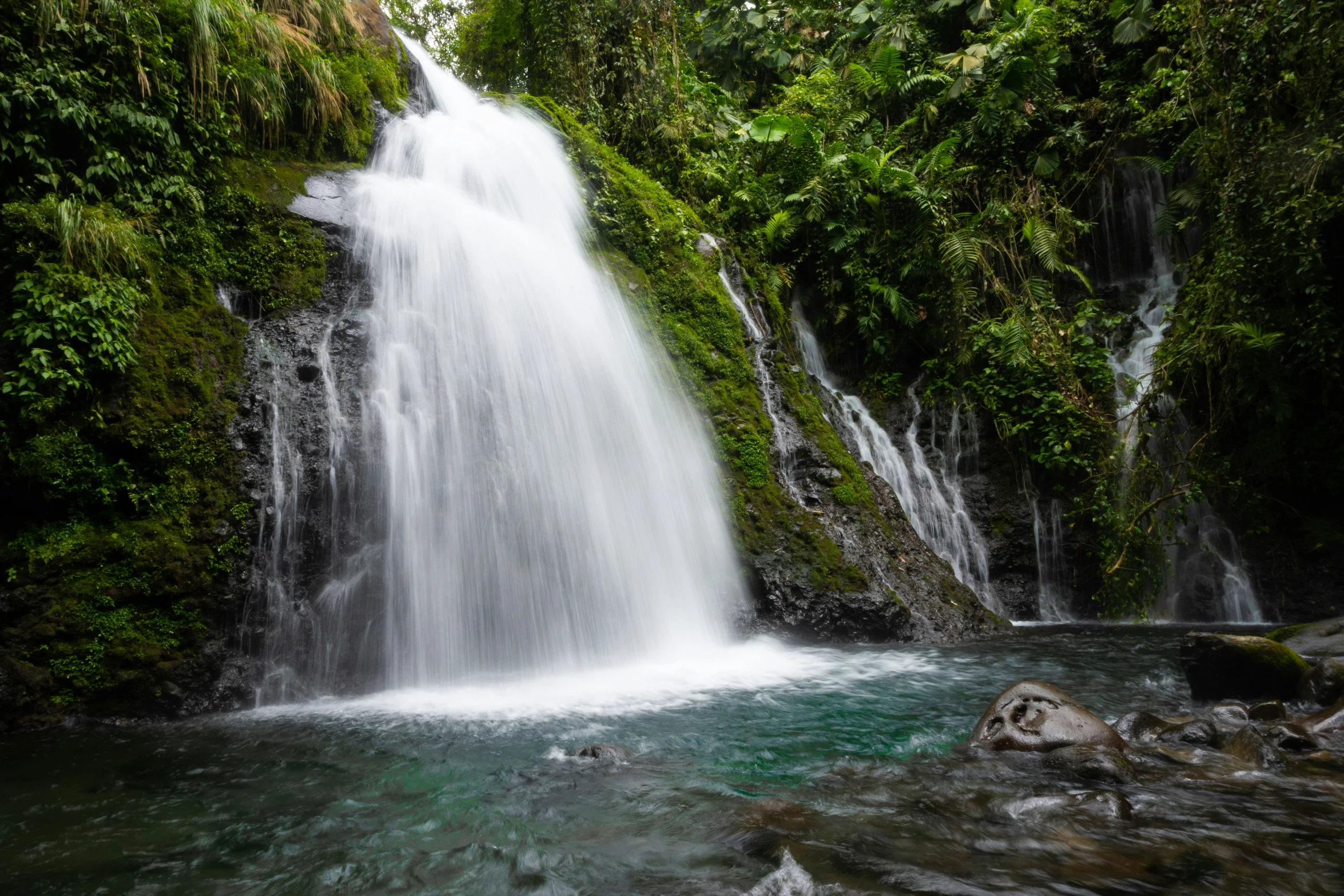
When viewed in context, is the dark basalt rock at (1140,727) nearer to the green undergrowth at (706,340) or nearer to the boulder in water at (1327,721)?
the boulder in water at (1327,721)

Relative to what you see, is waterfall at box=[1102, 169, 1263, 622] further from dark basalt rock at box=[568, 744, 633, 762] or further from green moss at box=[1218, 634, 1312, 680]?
dark basalt rock at box=[568, 744, 633, 762]

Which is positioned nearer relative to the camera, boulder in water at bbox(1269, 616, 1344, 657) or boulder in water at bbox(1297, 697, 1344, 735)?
boulder in water at bbox(1297, 697, 1344, 735)

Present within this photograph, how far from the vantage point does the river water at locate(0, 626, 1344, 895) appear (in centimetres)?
291

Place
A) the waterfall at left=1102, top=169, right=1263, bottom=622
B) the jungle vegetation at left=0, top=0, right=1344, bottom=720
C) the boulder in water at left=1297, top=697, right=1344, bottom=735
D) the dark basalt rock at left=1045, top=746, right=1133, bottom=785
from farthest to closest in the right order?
the waterfall at left=1102, top=169, right=1263, bottom=622 < the jungle vegetation at left=0, top=0, right=1344, bottom=720 < the boulder in water at left=1297, top=697, right=1344, bottom=735 < the dark basalt rock at left=1045, top=746, right=1133, bottom=785

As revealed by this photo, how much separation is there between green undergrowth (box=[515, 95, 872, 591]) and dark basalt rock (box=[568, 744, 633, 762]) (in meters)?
4.00

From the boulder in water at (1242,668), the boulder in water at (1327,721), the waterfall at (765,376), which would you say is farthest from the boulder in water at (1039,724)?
the waterfall at (765,376)

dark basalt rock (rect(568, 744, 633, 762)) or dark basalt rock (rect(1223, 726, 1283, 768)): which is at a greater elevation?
dark basalt rock (rect(568, 744, 633, 762))

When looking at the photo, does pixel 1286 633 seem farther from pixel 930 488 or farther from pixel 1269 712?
pixel 930 488

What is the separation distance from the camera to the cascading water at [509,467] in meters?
6.46

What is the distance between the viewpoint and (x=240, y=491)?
6.08m

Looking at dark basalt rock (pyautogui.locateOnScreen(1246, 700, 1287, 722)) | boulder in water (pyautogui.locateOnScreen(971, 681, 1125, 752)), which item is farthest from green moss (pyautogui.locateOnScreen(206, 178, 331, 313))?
dark basalt rock (pyautogui.locateOnScreen(1246, 700, 1287, 722))

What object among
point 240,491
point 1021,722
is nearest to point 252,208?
point 240,491

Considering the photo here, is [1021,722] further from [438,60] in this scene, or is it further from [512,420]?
[438,60]

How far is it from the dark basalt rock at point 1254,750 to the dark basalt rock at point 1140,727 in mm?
351
